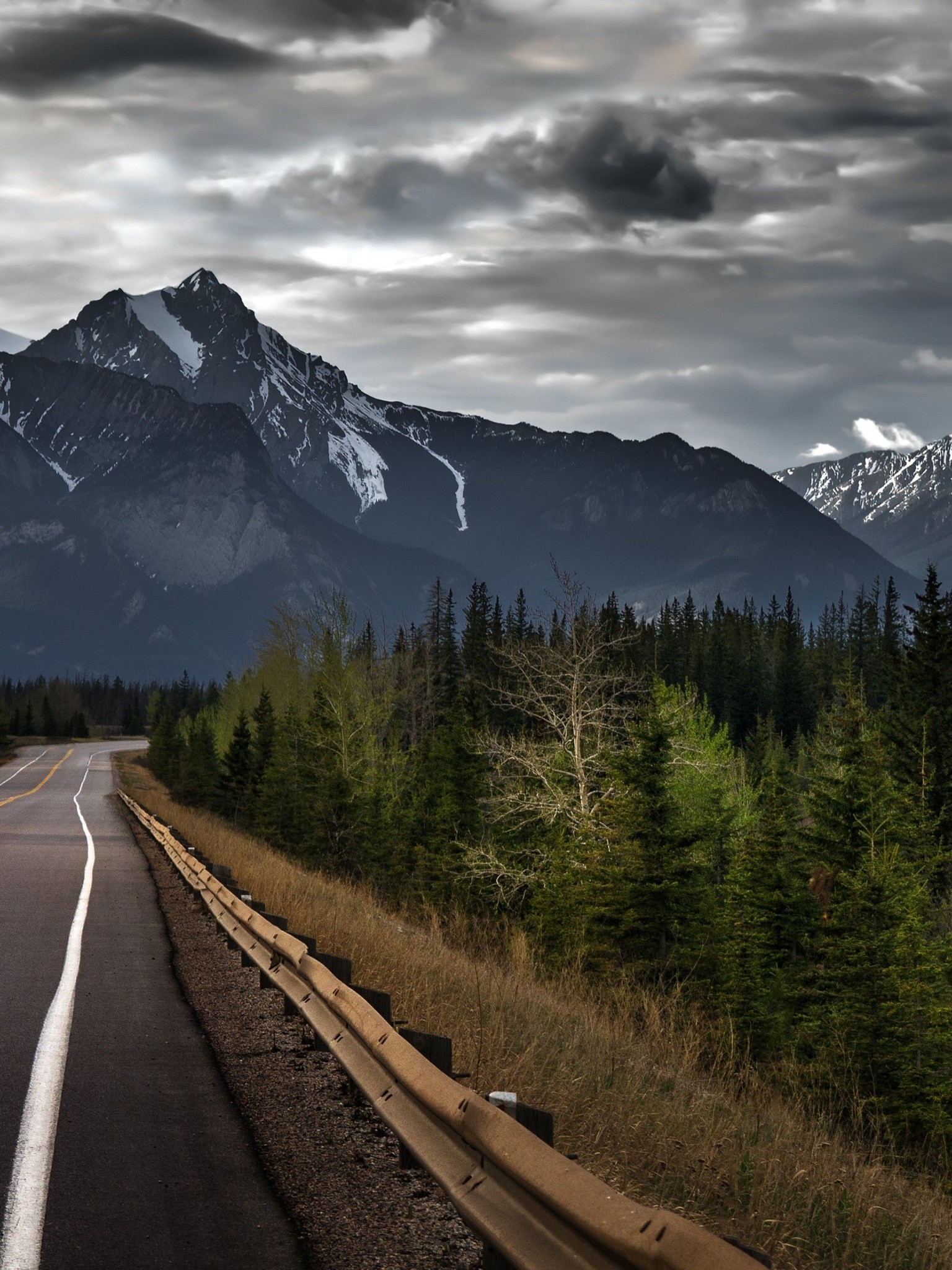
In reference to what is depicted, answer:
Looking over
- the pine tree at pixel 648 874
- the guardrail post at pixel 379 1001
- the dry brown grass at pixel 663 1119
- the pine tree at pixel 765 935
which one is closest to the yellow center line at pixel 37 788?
the pine tree at pixel 648 874

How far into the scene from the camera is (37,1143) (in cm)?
527

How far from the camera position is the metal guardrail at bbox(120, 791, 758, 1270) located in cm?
289

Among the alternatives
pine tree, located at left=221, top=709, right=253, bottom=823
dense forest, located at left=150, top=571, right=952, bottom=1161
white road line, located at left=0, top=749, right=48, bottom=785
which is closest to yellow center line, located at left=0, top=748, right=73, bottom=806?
white road line, located at left=0, top=749, right=48, bottom=785

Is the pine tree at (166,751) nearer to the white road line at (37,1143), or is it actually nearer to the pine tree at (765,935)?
the pine tree at (765,935)

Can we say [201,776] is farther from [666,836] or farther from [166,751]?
[666,836]

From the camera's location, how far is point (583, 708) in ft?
93.9

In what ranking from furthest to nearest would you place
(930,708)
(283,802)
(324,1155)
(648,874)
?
(930,708), (283,802), (648,874), (324,1155)

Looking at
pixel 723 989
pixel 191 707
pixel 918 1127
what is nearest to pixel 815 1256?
pixel 918 1127

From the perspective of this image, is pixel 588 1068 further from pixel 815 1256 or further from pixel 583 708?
pixel 583 708

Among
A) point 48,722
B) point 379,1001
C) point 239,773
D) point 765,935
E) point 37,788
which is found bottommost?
point 48,722

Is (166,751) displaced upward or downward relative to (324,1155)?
downward

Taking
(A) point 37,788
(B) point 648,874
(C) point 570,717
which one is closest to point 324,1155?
(B) point 648,874

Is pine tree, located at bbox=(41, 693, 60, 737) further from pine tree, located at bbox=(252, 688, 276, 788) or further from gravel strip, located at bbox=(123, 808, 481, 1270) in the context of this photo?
→ gravel strip, located at bbox=(123, 808, 481, 1270)

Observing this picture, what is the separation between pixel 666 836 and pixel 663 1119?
56.9 ft
